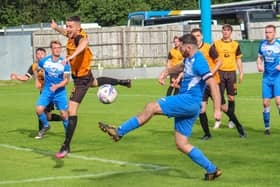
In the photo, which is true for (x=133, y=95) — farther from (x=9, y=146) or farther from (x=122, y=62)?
(x=122, y=62)

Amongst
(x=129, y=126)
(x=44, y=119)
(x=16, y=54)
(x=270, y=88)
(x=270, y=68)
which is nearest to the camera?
(x=129, y=126)

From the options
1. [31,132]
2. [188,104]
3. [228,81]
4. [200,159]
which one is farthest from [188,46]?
[31,132]

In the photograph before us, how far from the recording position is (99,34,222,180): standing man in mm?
10711

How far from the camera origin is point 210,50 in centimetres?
1587

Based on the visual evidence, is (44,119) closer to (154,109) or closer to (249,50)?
(154,109)

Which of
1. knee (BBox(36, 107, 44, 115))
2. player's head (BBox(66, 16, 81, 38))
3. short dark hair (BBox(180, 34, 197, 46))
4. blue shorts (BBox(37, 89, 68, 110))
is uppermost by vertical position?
player's head (BBox(66, 16, 81, 38))

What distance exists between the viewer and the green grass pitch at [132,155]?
11.2 metres

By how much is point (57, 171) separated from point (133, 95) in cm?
1660

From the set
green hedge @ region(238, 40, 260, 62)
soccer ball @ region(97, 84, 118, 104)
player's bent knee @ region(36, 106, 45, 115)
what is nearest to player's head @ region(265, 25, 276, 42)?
soccer ball @ region(97, 84, 118, 104)

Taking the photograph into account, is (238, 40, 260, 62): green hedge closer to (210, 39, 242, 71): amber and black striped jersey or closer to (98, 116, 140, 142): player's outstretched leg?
(210, 39, 242, 71): amber and black striped jersey

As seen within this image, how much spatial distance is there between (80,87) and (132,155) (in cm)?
150

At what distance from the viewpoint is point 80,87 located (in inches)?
551

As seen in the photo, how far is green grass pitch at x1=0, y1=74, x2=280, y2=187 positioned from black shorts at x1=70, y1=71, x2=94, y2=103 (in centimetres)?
102

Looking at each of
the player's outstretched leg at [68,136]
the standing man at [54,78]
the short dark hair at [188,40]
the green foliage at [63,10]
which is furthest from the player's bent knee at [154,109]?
the green foliage at [63,10]
